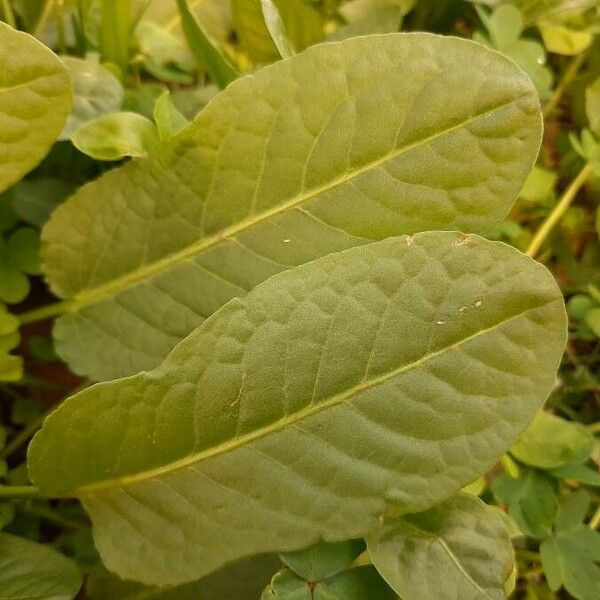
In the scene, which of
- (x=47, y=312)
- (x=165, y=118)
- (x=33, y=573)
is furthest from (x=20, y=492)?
(x=165, y=118)

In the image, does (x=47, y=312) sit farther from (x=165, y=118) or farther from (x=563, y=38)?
(x=563, y=38)

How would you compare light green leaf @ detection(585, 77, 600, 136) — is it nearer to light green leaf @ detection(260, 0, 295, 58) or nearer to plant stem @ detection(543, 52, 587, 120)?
plant stem @ detection(543, 52, 587, 120)

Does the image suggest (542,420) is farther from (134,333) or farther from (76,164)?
(76,164)

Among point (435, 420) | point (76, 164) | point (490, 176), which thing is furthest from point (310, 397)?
point (76, 164)

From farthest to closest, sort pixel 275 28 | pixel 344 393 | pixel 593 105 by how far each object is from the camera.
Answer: pixel 593 105, pixel 275 28, pixel 344 393

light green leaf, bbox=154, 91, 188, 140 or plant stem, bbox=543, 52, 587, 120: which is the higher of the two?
light green leaf, bbox=154, 91, 188, 140

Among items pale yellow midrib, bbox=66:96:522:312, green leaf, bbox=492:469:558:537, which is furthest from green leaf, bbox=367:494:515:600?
pale yellow midrib, bbox=66:96:522:312

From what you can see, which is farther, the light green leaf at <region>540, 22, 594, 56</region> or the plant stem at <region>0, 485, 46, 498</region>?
the light green leaf at <region>540, 22, 594, 56</region>
